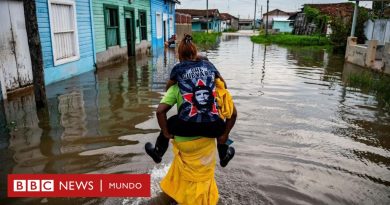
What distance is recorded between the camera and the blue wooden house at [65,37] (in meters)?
9.41

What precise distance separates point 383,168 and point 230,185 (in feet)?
7.99

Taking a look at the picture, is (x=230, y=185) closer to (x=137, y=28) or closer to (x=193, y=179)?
(x=193, y=179)

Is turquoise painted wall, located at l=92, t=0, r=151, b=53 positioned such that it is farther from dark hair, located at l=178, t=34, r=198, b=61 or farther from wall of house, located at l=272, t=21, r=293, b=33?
wall of house, located at l=272, t=21, r=293, b=33

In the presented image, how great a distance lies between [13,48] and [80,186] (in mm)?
5654

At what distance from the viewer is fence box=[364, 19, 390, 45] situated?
56.0 feet

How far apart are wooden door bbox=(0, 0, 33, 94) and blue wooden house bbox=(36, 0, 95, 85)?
786 mm

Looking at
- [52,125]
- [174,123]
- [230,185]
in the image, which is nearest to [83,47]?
[52,125]

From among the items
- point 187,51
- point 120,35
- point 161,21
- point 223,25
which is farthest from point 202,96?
point 223,25

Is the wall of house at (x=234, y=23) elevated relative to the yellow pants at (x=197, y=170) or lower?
elevated

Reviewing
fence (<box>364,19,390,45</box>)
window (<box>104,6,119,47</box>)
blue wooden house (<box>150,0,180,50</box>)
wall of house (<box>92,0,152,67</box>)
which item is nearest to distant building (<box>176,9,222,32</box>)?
blue wooden house (<box>150,0,180,50</box>)

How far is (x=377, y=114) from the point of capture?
295 inches

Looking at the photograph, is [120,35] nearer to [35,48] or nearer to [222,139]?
[35,48]

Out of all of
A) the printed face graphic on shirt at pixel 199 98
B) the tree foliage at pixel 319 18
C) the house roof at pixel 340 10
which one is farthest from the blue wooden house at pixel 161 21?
the printed face graphic on shirt at pixel 199 98

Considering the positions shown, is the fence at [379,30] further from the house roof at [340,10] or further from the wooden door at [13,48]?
the wooden door at [13,48]
